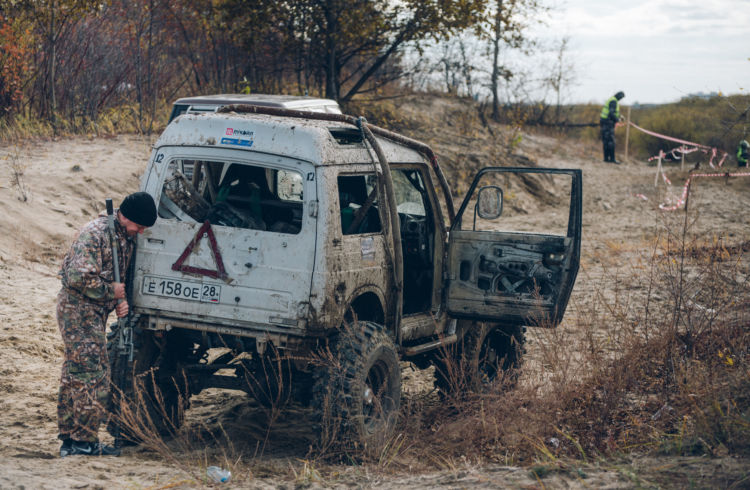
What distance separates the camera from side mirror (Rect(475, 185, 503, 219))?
5.82m

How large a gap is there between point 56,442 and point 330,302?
88.4 inches

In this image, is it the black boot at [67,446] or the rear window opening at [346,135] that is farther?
the rear window opening at [346,135]

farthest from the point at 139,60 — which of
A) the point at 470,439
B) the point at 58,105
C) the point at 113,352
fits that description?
the point at 470,439

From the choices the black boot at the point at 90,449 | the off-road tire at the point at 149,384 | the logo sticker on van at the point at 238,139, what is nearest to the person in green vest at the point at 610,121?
the logo sticker on van at the point at 238,139

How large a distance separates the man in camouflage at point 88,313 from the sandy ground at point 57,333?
10.4 inches

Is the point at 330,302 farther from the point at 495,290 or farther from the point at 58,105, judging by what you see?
the point at 58,105

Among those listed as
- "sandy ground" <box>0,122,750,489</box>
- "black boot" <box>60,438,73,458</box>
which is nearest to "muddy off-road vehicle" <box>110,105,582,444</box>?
"black boot" <box>60,438,73,458</box>

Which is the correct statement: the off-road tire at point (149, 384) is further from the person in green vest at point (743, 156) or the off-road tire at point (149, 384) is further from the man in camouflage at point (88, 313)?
the person in green vest at point (743, 156)

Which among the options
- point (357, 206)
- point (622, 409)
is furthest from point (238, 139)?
point (622, 409)

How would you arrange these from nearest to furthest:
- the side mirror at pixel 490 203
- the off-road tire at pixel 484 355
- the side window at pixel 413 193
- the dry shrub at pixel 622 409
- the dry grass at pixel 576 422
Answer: the dry grass at pixel 576 422 < the dry shrub at pixel 622 409 < the side mirror at pixel 490 203 < the side window at pixel 413 193 < the off-road tire at pixel 484 355

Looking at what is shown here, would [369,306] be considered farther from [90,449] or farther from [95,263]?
[90,449]

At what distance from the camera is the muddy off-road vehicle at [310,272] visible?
4887 millimetres

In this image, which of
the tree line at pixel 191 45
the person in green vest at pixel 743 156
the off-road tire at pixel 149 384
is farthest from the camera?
the person in green vest at pixel 743 156

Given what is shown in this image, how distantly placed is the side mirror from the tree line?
1049cm
